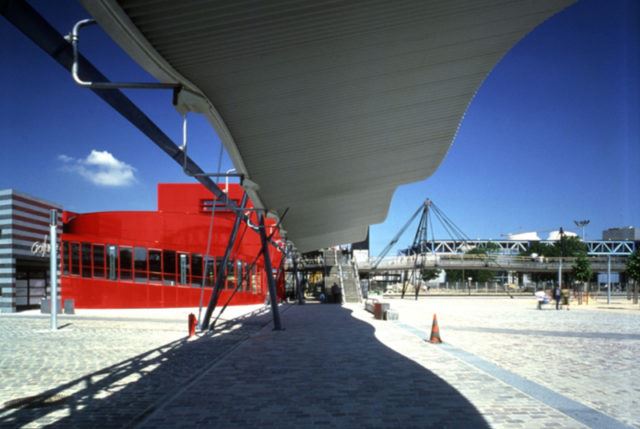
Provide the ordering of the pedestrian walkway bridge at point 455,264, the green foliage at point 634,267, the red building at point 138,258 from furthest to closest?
the pedestrian walkway bridge at point 455,264
the green foliage at point 634,267
the red building at point 138,258

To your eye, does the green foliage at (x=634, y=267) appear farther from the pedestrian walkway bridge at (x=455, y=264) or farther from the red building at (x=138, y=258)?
the red building at (x=138, y=258)

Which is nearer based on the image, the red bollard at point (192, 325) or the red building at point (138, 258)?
the red bollard at point (192, 325)

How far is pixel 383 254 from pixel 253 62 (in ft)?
189

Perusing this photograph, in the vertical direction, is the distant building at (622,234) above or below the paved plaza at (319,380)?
above

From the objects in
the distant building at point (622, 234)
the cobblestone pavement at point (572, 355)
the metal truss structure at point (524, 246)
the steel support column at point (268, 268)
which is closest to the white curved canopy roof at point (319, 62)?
the cobblestone pavement at point (572, 355)

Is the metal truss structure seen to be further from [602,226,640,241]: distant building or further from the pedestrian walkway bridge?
the pedestrian walkway bridge

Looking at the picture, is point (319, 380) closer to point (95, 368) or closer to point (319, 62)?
point (95, 368)

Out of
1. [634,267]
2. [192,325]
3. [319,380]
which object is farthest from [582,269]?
[319,380]

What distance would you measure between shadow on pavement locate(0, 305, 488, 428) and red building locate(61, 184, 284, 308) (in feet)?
47.7

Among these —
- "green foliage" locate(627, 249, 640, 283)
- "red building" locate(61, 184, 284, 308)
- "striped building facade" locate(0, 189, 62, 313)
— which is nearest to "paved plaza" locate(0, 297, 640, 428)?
"striped building facade" locate(0, 189, 62, 313)

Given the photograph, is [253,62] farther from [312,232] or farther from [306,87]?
[312,232]

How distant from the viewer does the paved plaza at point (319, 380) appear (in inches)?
228

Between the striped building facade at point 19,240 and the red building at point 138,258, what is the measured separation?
1335 mm

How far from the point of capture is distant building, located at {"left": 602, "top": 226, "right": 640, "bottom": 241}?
129875 millimetres
